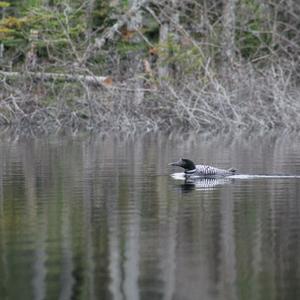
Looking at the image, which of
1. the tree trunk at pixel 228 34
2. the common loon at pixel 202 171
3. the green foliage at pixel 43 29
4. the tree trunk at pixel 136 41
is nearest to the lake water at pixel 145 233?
the common loon at pixel 202 171

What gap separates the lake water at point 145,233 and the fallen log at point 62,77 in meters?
15.8

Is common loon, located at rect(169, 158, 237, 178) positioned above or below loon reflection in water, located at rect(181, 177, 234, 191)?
above

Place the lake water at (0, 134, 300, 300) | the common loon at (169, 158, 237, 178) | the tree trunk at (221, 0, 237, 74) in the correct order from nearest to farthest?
Result: the lake water at (0, 134, 300, 300) → the common loon at (169, 158, 237, 178) → the tree trunk at (221, 0, 237, 74)

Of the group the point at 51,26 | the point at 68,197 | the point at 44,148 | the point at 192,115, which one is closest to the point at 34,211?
the point at 68,197

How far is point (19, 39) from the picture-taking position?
42219mm

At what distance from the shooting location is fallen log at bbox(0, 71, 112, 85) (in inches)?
1406

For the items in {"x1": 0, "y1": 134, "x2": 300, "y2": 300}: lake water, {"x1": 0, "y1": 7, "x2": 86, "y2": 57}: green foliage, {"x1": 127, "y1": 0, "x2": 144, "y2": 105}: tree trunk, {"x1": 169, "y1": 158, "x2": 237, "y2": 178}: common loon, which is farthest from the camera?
{"x1": 0, "y1": 7, "x2": 86, "y2": 57}: green foliage

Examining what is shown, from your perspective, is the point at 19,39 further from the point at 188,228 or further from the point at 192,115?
the point at 188,228

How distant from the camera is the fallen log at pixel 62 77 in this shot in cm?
3572

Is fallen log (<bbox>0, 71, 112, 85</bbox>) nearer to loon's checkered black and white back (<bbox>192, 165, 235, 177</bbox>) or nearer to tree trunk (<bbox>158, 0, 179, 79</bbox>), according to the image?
tree trunk (<bbox>158, 0, 179, 79</bbox>)

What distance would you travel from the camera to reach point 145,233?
1072cm

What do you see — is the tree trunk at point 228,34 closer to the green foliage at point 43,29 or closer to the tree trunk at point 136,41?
the tree trunk at point 136,41

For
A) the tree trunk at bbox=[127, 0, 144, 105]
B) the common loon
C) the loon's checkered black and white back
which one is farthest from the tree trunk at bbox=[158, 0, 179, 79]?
the loon's checkered black and white back

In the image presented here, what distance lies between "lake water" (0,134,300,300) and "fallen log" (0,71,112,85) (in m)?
15.8
